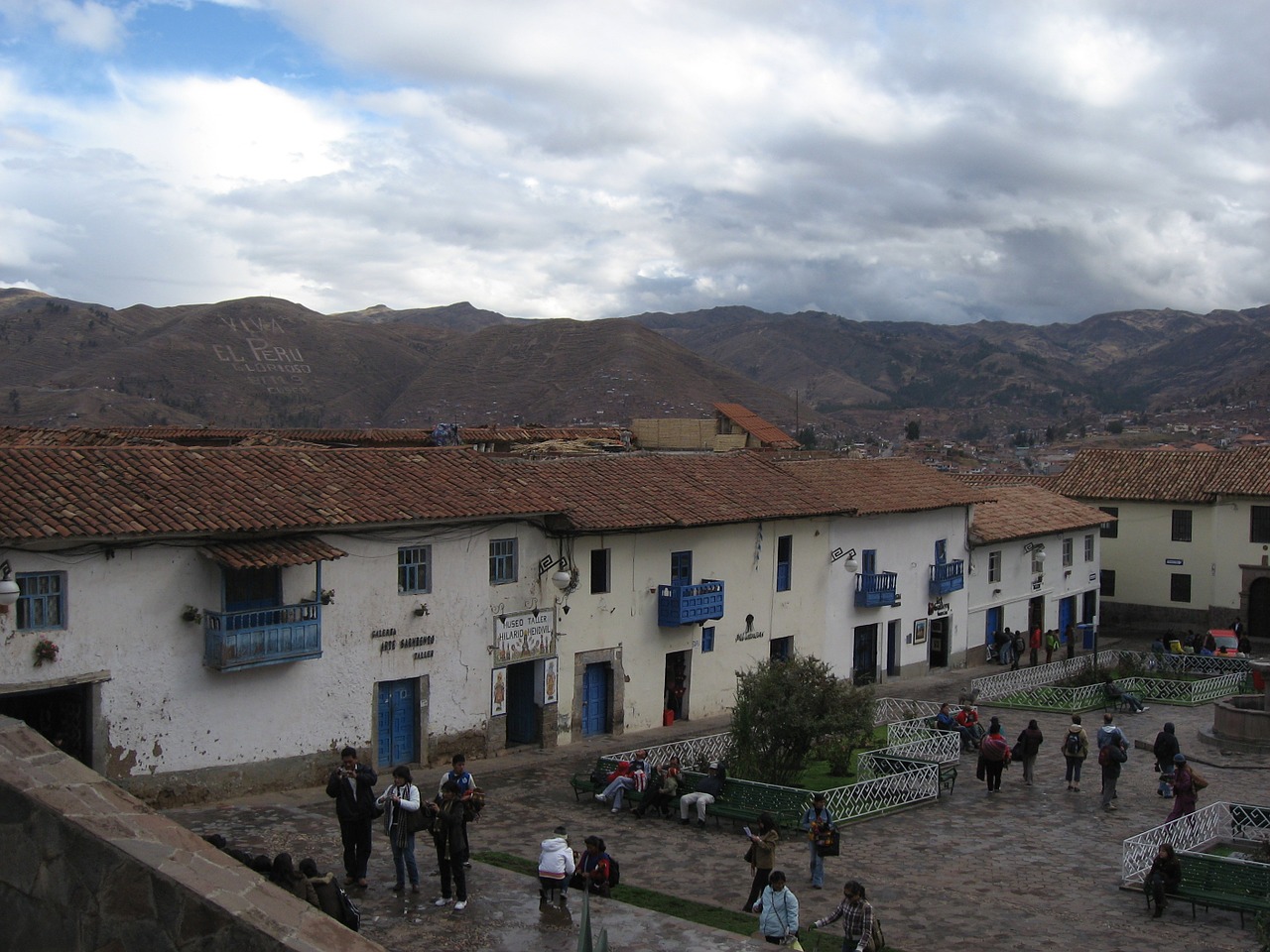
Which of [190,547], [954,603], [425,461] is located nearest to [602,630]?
[425,461]

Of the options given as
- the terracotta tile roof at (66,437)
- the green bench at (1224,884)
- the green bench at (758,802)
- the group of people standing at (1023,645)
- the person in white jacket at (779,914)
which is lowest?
the group of people standing at (1023,645)

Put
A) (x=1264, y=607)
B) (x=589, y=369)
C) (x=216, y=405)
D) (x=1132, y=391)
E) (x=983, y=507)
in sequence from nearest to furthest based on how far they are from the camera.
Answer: (x=983, y=507) < (x=1264, y=607) < (x=216, y=405) < (x=589, y=369) < (x=1132, y=391)

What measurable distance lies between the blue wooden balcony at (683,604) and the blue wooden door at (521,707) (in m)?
3.56

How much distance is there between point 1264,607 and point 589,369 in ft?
241

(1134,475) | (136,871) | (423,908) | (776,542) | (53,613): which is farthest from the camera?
(1134,475)

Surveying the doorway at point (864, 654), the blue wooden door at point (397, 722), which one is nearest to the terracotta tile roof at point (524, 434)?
the doorway at point (864, 654)

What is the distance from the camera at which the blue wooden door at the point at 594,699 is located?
2523 cm

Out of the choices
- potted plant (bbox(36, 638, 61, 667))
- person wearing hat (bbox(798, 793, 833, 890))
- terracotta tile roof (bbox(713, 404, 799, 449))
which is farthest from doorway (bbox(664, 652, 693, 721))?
terracotta tile roof (bbox(713, 404, 799, 449))

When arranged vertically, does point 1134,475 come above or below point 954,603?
above

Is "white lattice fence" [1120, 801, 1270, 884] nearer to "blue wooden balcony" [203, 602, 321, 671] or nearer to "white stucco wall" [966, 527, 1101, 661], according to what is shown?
"blue wooden balcony" [203, 602, 321, 671]

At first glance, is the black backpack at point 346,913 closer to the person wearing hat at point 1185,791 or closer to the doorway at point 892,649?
the person wearing hat at point 1185,791

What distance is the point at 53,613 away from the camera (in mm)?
17062

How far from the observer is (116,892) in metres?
7.07

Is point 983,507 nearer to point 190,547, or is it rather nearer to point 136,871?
point 190,547
